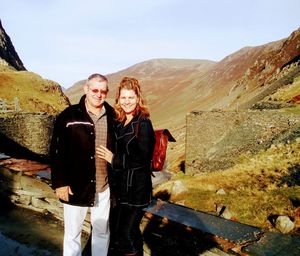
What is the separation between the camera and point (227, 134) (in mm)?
23172

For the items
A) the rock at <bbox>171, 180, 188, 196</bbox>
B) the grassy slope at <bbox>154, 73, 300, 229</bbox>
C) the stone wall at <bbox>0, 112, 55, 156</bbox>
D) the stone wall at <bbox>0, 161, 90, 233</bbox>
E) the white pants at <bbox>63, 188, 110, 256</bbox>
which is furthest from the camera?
the stone wall at <bbox>0, 112, 55, 156</bbox>

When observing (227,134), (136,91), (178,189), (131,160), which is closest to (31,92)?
(227,134)

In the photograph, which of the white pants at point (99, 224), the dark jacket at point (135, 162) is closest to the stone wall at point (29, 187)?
the white pants at point (99, 224)

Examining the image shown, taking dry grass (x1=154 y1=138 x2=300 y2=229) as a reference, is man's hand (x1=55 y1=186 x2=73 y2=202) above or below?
above

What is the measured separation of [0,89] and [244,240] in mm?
42327

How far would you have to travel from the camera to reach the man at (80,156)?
156 inches

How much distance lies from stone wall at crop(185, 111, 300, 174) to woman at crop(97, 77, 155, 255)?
16796 mm

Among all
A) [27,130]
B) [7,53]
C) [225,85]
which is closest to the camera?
[27,130]

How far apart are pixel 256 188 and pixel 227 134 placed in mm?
9463

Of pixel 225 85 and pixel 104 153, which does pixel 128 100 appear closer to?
pixel 104 153

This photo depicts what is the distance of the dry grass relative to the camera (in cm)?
1130

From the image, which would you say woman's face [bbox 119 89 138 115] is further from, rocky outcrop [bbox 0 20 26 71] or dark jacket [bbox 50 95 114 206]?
rocky outcrop [bbox 0 20 26 71]

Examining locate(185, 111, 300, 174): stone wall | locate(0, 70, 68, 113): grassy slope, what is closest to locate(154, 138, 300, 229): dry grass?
locate(185, 111, 300, 174): stone wall

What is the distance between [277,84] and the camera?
41.5m
